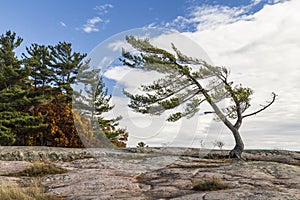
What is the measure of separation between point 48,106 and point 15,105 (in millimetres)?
3211

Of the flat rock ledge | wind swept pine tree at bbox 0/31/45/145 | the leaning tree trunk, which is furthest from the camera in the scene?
wind swept pine tree at bbox 0/31/45/145

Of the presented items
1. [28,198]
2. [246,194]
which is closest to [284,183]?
[246,194]

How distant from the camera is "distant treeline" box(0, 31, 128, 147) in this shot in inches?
1064

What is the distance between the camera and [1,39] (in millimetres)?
32375

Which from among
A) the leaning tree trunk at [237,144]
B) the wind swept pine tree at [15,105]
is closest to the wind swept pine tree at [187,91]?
the leaning tree trunk at [237,144]

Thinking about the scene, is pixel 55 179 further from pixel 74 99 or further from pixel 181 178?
pixel 74 99

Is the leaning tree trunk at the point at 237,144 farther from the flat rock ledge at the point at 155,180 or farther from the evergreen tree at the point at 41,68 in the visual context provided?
the evergreen tree at the point at 41,68

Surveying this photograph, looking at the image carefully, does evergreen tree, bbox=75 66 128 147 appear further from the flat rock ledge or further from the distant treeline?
the flat rock ledge

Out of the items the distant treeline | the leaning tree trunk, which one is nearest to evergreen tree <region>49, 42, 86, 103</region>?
the distant treeline

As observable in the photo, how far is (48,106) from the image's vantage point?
30.3 metres

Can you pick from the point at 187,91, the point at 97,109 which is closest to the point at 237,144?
the point at 187,91

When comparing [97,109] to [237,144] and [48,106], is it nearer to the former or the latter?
[48,106]

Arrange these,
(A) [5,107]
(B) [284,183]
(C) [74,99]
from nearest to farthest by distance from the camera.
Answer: (B) [284,183]
(A) [5,107]
(C) [74,99]

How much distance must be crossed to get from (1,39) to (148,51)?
2061 centimetres
